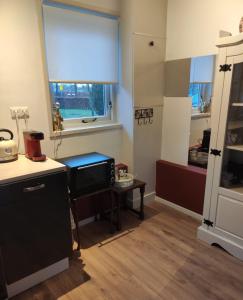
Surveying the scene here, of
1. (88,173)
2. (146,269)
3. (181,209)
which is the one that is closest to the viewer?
(146,269)

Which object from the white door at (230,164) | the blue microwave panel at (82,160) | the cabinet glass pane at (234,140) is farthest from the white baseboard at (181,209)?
the blue microwave panel at (82,160)

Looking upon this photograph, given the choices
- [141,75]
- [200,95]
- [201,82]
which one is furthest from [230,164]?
[141,75]

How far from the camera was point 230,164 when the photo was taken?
2.10 m

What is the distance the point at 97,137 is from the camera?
2512mm

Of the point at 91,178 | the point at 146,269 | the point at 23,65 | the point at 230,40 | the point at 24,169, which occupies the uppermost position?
the point at 230,40

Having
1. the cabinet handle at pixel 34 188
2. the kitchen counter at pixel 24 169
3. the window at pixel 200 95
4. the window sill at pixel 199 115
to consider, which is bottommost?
the cabinet handle at pixel 34 188

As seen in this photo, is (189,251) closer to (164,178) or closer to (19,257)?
(164,178)

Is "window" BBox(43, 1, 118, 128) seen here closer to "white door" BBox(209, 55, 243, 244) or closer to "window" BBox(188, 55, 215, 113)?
"window" BBox(188, 55, 215, 113)

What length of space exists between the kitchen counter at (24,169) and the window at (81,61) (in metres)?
0.72

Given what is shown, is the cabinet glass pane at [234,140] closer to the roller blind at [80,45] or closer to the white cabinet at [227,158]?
the white cabinet at [227,158]

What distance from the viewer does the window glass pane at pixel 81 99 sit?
89.2 inches

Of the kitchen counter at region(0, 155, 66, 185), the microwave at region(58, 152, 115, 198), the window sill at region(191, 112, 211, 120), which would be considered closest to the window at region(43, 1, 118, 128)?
the microwave at region(58, 152, 115, 198)

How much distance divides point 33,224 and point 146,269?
100cm

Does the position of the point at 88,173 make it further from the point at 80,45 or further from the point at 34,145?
the point at 80,45
